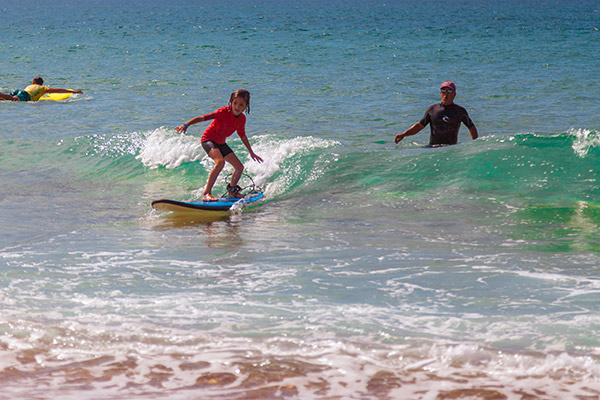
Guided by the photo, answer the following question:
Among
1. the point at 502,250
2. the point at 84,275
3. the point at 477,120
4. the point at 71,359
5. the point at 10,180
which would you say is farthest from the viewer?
the point at 477,120

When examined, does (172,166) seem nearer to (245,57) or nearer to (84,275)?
(84,275)

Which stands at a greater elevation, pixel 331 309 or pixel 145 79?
pixel 145 79

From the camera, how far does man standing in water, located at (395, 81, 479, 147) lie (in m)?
11.7

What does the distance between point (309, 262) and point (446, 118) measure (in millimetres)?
5188

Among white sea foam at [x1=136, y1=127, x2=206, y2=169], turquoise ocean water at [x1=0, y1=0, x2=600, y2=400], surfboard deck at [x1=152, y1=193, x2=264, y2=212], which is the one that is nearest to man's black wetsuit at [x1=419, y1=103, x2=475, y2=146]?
turquoise ocean water at [x1=0, y1=0, x2=600, y2=400]

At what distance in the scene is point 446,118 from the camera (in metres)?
Result: 11.9

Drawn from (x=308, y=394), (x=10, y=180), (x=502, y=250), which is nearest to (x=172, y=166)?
(x=10, y=180)

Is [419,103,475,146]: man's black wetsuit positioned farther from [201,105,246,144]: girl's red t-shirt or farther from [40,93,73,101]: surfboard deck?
[40,93,73,101]: surfboard deck

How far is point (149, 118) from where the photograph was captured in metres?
21.7

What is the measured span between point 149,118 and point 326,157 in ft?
30.1

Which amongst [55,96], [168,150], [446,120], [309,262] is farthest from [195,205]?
[55,96]

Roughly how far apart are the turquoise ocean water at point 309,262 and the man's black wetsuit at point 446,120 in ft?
2.72

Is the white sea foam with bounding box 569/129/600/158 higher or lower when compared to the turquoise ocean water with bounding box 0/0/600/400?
higher

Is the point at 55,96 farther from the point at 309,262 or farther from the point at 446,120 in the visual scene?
the point at 309,262
